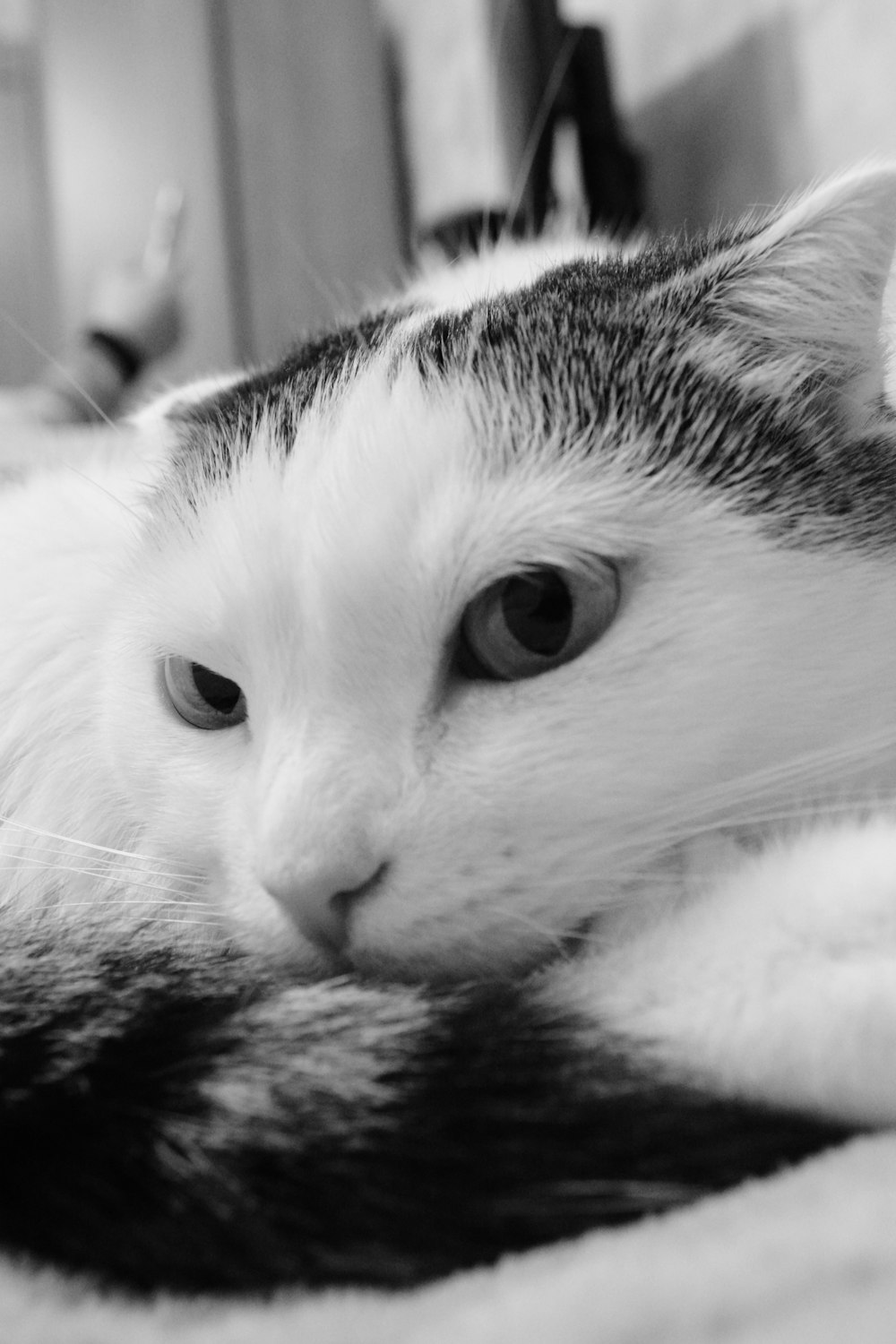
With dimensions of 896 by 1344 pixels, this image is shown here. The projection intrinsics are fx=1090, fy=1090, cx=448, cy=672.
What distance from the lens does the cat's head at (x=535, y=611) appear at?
551 millimetres

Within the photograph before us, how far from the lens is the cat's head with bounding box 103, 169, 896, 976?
551 mm

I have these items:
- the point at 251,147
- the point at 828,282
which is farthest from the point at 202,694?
the point at 251,147

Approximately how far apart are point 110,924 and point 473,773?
0.72 feet

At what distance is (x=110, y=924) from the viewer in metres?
0.60

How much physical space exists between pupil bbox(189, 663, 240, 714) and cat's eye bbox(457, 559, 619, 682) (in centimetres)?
20

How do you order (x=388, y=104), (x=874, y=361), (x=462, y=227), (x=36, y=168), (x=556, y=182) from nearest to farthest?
(x=874, y=361) < (x=462, y=227) < (x=556, y=182) < (x=388, y=104) < (x=36, y=168)

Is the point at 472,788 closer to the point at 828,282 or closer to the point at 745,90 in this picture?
the point at 828,282

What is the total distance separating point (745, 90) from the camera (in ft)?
5.78

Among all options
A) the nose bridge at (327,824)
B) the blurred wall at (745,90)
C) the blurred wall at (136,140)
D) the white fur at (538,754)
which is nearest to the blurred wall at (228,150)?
the blurred wall at (136,140)

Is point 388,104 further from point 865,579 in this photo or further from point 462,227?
point 865,579

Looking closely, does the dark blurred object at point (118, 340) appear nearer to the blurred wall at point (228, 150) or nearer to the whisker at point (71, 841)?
the blurred wall at point (228, 150)

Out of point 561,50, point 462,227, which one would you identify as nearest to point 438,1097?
point 462,227

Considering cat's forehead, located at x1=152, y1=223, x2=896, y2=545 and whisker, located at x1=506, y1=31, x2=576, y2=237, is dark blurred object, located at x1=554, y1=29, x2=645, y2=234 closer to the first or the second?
whisker, located at x1=506, y1=31, x2=576, y2=237

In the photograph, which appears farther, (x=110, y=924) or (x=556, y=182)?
(x=556, y=182)
